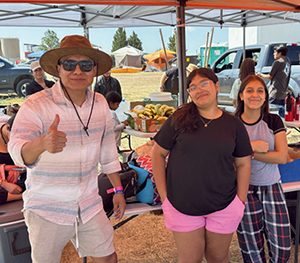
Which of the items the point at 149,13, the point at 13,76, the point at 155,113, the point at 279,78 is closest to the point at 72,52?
the point at 155,113

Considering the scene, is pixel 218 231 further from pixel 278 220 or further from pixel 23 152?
pixel 23 152

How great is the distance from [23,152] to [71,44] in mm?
507

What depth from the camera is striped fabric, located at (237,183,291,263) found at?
189 cm

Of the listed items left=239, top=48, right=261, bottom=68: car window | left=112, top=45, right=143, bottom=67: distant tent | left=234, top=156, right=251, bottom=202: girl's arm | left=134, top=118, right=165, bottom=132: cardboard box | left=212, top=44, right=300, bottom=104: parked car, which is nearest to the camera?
left=234, top=156, right=251, bottom=202: girl's arm

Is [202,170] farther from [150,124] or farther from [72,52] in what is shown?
[150,124]

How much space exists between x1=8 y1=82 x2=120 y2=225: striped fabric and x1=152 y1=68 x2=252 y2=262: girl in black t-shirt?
0.38 m

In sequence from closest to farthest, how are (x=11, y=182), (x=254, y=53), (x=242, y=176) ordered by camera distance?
(x=242, y=176) → (x=11, y=182) → (x=254, y=53)

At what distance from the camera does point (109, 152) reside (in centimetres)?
165

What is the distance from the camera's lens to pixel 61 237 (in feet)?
4.79

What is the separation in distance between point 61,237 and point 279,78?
5.34 metres

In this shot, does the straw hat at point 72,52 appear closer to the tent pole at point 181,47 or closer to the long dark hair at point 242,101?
the long dark hair at point 242,101

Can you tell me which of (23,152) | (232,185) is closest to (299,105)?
(232,185)

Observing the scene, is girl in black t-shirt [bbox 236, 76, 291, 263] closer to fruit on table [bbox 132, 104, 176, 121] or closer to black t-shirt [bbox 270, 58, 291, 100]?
fruit on table [bbox 132, 104, 176, 121]

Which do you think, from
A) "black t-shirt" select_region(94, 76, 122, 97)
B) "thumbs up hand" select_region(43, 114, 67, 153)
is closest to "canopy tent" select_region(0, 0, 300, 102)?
"black t-shirt" select_region(94, 76, 122, 97)
